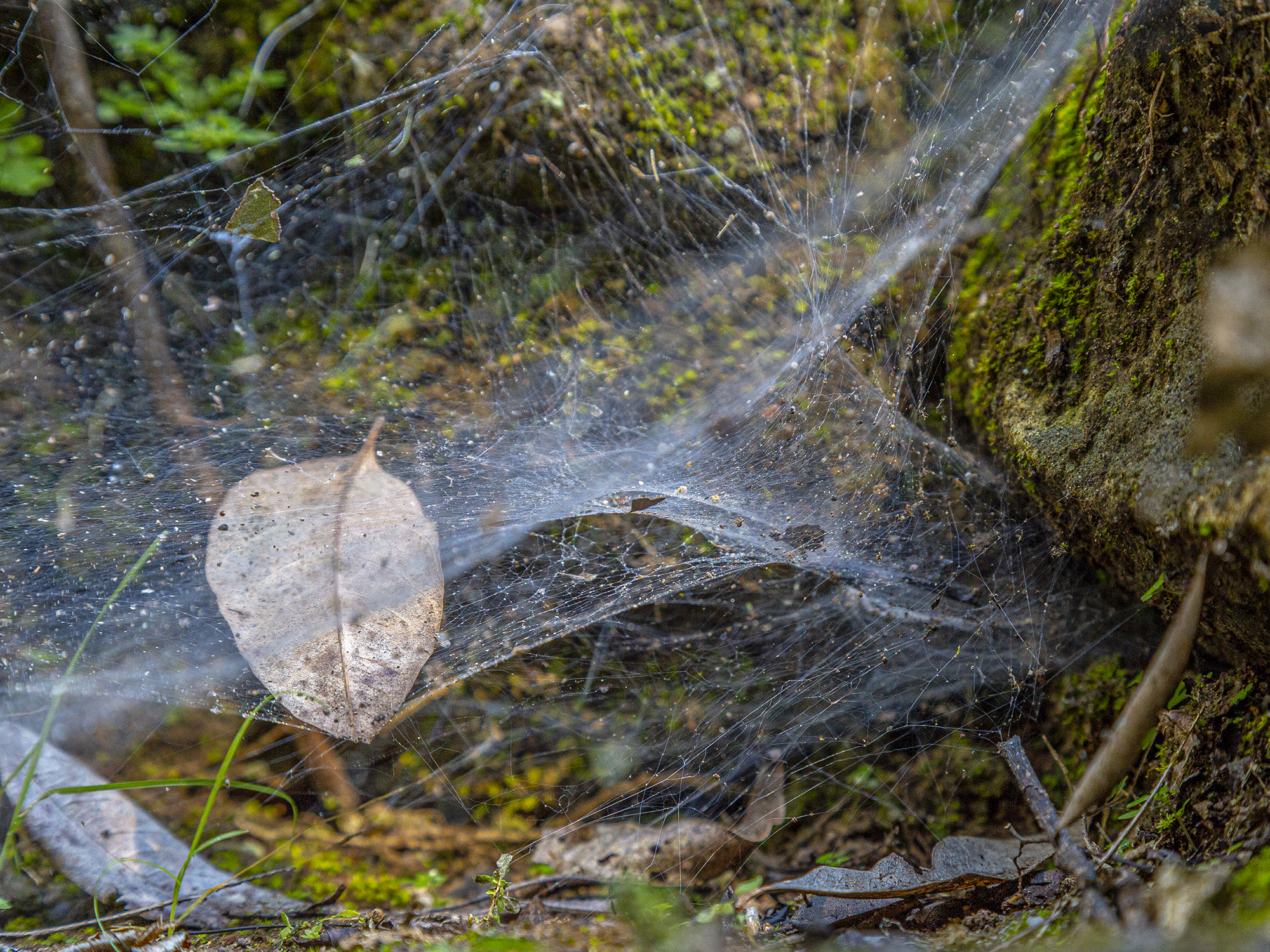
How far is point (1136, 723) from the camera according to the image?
1.51 metres

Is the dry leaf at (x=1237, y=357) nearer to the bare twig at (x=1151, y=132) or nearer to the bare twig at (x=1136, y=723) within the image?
the bare twig at (x=1151, y=132)

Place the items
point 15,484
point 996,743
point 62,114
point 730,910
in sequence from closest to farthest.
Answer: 1. point 730,910
2. point 996,743
3. point 15,484
4. point 62,114

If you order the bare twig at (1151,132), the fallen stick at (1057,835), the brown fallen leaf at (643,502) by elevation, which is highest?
the bare twig at (1151,132)

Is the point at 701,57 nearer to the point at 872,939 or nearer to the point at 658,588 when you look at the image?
the point at 658,588

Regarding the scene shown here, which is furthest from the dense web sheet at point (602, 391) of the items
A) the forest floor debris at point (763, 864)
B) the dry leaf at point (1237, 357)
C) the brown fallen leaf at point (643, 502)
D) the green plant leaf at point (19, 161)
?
the dry leaf at point (1237, 357)

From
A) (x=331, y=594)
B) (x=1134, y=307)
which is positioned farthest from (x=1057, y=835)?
(x=331, y=594)

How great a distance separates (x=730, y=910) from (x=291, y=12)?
325 centimetres

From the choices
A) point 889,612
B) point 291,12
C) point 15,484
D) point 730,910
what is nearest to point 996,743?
point 889,612

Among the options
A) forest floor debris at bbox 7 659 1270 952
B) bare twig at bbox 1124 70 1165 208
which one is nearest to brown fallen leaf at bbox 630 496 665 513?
forest floor debris at bbox 7 659 1270 952

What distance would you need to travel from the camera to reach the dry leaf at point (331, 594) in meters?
1.86

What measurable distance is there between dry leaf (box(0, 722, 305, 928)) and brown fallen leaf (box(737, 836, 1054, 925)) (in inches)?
56.0

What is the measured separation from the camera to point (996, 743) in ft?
5.97

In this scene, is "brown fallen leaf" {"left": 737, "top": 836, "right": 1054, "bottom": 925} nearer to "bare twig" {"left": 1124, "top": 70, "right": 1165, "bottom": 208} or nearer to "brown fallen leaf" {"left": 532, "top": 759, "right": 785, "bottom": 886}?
"brown fallen leaf" {"left": 532, "top": 759, "right": 785, "bottom": 886}

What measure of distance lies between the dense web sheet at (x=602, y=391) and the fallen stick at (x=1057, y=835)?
0.16 metres
